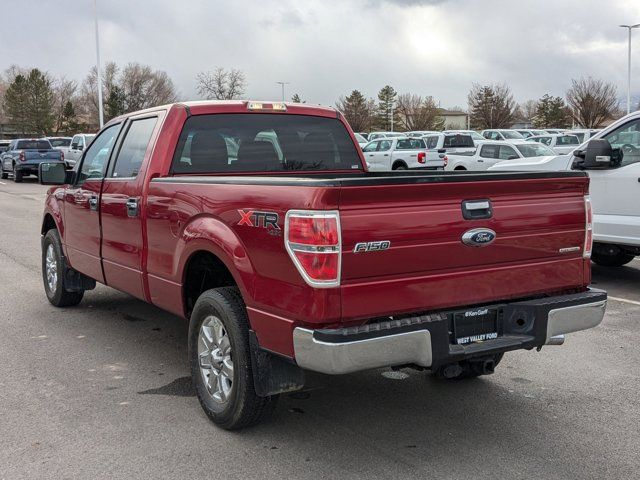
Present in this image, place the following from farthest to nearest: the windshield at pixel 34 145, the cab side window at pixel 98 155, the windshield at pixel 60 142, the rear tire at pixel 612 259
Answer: the windshield at pixel 60 142, the windshield at pixel 34 145, the rear tire at pixel 612 259, the cab side window at pixel 98 155

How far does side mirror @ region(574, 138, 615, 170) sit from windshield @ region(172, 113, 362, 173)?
136 inches

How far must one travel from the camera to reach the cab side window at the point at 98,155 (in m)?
6.00

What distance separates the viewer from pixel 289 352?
3.51 m

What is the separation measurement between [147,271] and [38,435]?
4.39 feet

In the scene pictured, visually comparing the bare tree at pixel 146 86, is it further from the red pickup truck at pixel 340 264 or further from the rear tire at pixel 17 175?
A: the red pickup truck at pixel 340 264

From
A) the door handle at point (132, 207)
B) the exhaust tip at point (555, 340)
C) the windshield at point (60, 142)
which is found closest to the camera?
the exhaust tip at point (555, 340)

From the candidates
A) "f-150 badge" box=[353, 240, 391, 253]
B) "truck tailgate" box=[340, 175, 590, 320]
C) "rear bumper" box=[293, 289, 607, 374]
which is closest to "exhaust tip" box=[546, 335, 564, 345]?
"rear bumper" box=[293, 289, 607, 374]

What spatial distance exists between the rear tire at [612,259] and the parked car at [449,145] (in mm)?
16468

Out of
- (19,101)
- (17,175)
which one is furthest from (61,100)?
(17,175)

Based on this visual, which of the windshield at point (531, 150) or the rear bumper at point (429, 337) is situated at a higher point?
the windshield at point (531, 150)

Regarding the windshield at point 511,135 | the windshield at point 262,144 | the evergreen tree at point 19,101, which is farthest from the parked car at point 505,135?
the evergreen tree at point 19,101

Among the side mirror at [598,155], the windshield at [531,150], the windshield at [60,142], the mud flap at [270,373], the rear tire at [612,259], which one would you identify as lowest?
the rear tire at [612,259]

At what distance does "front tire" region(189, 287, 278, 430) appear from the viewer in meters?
3.86

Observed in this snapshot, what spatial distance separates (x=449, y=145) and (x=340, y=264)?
80.3ft
